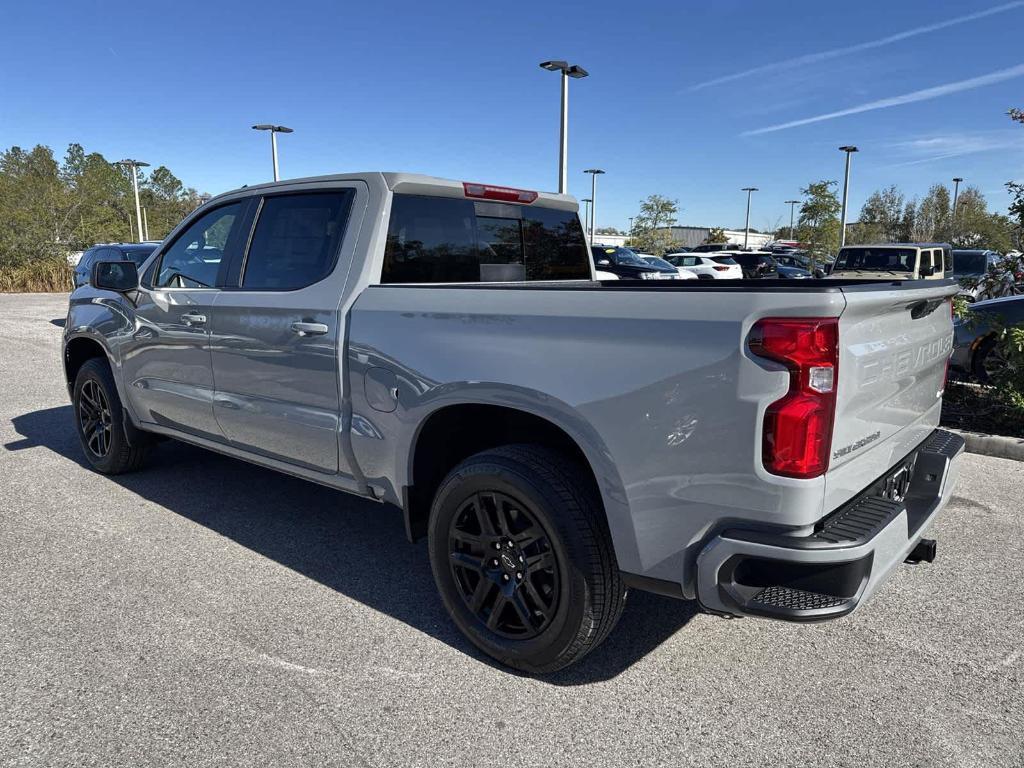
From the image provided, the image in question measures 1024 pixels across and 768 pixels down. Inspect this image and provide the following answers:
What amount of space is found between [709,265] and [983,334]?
818 inches

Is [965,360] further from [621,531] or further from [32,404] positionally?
[32,404]

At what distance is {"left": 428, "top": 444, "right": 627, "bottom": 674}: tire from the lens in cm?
261

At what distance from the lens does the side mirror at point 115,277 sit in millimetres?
4543

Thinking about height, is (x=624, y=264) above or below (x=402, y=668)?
above

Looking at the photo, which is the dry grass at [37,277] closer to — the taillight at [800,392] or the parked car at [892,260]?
the parked car at [892,260]

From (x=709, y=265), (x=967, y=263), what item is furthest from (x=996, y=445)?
(x=709, y=265)

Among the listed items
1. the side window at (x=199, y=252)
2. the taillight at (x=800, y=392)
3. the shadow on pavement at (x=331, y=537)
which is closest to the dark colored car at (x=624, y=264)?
the shadow on pavement at (x=331, y=537)

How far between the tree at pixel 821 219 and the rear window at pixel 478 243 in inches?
1486

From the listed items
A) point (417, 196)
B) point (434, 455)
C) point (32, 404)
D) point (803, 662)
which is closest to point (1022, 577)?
point (803, 662)

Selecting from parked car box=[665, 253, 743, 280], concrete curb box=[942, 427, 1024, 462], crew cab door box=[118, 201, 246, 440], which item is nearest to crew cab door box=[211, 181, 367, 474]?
crew cab door box=[118, 201, 246, 440]

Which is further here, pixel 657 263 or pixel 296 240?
pixel 657 263

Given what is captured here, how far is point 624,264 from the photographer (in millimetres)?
21766

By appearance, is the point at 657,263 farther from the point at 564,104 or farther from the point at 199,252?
the point at 199,252

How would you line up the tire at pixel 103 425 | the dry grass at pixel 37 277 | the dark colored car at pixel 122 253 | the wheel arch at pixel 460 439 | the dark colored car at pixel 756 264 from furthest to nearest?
the dark colored car at pixel 756 264 < the dry grass at pixel 37 277 < the dark colored car at pixel 122 253 < the tire at pixel 103 425 < the wheel arch at pixel 460 439
